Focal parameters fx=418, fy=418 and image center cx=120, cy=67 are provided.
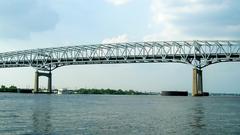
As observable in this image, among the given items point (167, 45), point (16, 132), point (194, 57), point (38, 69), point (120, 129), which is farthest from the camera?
point (38, 69)

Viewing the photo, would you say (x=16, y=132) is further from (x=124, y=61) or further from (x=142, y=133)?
(x=124, y=61)

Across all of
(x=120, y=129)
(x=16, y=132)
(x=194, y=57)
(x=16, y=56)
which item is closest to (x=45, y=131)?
(x=16, y=132)

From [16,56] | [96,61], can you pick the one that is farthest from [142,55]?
[16,56]

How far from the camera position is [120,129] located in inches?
1099

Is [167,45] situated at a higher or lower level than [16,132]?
higher

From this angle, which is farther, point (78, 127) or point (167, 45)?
point (167, 45)

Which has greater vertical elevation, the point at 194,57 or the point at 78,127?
the point at 194,57

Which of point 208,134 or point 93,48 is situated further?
point 93,48

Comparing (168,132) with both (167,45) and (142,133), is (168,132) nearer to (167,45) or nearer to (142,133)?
(142,133)

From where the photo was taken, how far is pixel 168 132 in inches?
1063

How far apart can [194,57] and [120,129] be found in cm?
10145

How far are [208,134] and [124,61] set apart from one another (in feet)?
377

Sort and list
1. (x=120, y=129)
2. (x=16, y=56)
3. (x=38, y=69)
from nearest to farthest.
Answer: (x=120, y=129)
(x=38, y=69)
(x=16, y=56)

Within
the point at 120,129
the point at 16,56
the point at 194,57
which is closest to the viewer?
the point at 120,129
